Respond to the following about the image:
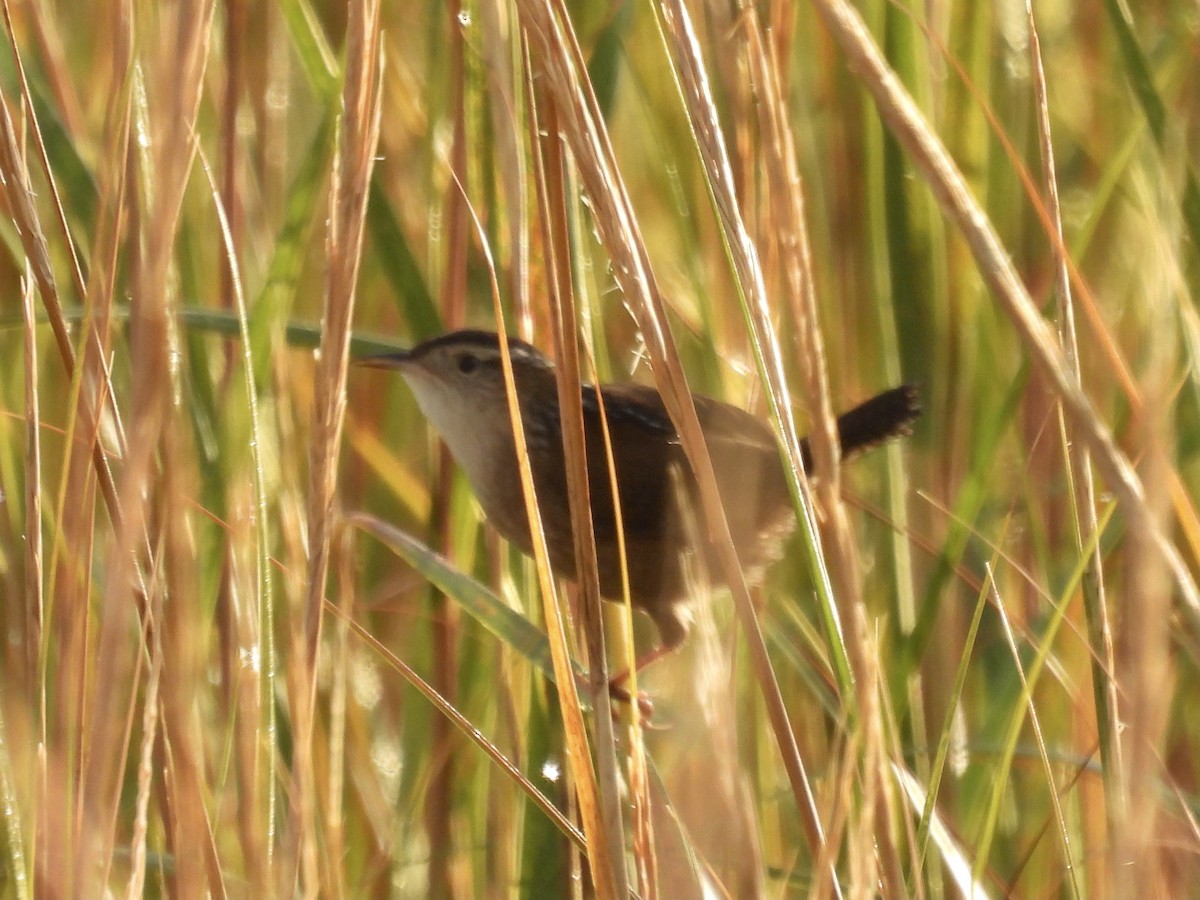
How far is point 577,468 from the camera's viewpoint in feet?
3.49

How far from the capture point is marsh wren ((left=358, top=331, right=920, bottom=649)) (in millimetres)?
1941

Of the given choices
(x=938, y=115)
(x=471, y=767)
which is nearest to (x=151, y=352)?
(x=471, y=767)

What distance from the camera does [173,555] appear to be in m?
1.08

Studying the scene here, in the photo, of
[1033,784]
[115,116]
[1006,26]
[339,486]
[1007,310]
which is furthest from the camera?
[339,486]

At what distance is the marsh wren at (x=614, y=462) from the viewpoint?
1.94 m

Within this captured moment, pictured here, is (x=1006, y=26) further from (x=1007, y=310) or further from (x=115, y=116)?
(x=115, y=116)

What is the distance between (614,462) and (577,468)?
2.94 feet

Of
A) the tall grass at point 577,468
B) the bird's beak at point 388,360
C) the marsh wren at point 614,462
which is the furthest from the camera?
the bird's beak at point 388,360

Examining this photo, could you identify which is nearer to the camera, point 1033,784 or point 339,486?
point 1033,784

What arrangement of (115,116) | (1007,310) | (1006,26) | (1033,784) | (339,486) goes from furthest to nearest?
(339,486) < (1006,26) < (1033,784) < (115,116) < (1007,310)

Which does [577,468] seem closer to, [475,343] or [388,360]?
[388,360]

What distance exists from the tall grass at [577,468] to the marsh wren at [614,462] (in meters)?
Result: 0.06

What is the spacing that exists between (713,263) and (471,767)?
2.36 ft

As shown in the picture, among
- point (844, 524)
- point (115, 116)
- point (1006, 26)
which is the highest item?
point (1006, 26)
